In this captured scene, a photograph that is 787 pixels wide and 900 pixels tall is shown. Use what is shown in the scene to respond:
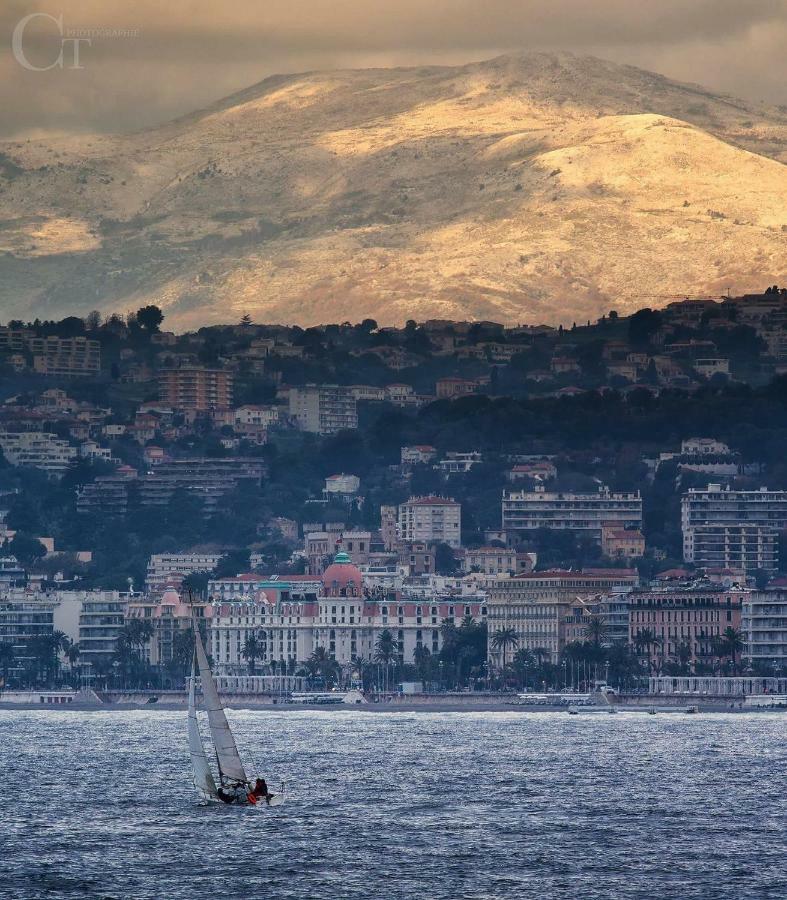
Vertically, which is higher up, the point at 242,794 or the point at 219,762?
the point at 219,762

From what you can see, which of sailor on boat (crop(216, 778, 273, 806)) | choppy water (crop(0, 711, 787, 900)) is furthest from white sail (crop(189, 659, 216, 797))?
choppy water (crop(0, 711, 787, 900))

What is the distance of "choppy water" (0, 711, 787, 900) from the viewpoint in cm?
8956

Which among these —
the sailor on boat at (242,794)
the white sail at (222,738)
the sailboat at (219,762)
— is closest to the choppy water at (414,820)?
the sailor on boat at (242,794)

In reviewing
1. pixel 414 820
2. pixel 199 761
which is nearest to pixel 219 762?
pixel 199 761

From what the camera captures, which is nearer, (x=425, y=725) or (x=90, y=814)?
(x=90, y=814)

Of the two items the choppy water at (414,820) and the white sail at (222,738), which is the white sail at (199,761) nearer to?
the white sail at (222,738)

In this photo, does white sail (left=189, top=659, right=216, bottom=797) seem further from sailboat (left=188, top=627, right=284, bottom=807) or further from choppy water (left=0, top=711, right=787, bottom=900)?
choppy water (left=0, top=711, right=787, bottom=900)

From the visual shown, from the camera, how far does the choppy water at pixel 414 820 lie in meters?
89.6

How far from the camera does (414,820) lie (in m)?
105

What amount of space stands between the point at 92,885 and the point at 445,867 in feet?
30.2

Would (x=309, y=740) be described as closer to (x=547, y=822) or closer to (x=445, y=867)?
(x=547, y=822)

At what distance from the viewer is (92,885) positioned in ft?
291

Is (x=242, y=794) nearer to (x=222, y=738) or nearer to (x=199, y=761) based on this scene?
(x=199, y=761)

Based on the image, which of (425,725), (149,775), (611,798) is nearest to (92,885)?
(611,798)
